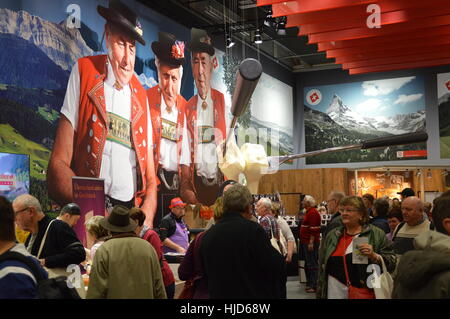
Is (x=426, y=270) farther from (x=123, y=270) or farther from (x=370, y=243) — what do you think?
(x=123, y=270)

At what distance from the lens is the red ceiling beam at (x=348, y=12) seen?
5.78 m

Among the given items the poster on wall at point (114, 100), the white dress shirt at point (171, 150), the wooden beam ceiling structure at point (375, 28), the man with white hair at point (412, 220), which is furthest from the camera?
the white dress shirt at point (171, 150)

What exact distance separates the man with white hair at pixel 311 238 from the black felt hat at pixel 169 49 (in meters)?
3.65

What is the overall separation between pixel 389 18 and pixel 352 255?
12.2ft

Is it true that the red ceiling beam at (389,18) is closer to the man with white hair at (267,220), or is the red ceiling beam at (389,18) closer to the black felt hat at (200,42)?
the man with white hair at (267,220)

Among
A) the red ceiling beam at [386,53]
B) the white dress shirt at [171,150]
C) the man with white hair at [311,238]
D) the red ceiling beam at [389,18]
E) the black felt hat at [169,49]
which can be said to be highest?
the black felt hat at [169,49]

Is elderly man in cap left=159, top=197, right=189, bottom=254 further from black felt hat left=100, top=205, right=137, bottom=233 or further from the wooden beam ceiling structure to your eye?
black felt hat left=100, top=205, right=137, bottom=233

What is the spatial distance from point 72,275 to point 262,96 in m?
11.9

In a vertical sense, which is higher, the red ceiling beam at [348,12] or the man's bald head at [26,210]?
the red ceiling beam at [348,12]

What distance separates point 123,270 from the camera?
3236 mm

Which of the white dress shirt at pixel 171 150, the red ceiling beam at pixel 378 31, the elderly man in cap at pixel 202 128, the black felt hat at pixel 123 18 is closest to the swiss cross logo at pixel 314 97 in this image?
the elderly man in cap at pixel 202 128

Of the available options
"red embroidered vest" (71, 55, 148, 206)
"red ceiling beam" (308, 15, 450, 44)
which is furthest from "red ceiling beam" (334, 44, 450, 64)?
"red embroidered vest" (71, 55, 148, 206)

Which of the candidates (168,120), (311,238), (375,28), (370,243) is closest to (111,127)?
(168,120)
